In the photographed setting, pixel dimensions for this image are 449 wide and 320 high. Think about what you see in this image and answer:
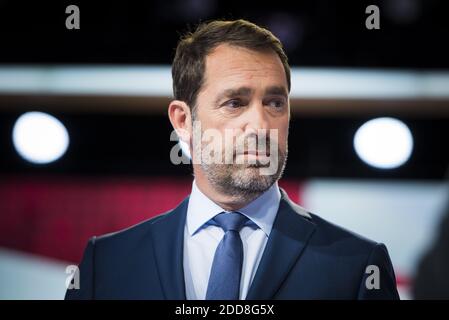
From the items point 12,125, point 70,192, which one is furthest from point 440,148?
point 12,125

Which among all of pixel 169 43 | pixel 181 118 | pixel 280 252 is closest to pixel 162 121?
pixel 169 43

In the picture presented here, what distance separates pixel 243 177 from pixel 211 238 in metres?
0.19

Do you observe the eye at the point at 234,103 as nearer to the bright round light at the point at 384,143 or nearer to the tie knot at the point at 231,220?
the tie knot at the point at 231,220

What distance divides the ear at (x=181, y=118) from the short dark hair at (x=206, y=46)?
17mm

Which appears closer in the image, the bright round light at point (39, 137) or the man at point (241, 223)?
the man at point (241, 223)

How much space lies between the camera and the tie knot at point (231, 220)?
162 cm

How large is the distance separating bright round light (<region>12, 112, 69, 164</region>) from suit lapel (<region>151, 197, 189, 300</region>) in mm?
727

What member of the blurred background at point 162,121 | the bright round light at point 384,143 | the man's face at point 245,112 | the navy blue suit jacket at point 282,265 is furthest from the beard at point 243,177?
the bright round light at point 384,143

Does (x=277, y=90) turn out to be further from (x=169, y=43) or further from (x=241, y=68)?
(x=169, y=43)

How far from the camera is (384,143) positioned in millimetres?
2240

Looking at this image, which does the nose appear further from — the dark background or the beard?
the dark background

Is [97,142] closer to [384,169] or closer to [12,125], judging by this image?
[12,125]

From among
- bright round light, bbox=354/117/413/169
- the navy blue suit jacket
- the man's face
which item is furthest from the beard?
bright round light, bbox=354/117/413/169

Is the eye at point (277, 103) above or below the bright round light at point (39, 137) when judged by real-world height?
above
